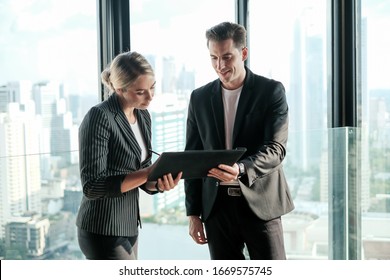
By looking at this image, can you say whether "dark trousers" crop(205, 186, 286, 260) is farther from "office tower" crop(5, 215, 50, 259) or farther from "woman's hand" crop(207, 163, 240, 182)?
"office tower" crop(5, 215, 50, 259)

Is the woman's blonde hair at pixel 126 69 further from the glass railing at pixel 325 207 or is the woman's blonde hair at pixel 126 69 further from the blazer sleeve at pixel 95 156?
the glass railing at pixel 325 207

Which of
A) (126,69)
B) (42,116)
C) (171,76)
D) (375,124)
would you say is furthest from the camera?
(375,124)

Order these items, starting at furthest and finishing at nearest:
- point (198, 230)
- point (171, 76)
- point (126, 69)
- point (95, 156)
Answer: point (171, 76), point (198, 230), point (126, 69), point (95, 156)

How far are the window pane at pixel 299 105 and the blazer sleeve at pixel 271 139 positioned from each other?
79 cm

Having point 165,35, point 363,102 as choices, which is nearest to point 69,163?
point 165,35

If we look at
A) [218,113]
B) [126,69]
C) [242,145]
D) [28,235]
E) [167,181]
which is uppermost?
[126,69]

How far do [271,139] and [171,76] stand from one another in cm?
86

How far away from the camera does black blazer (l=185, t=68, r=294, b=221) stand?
1.94 meters

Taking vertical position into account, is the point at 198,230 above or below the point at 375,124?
below

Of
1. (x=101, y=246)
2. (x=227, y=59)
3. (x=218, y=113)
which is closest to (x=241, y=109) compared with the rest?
(x=218, y=113)

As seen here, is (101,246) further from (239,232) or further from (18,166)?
(18,166)

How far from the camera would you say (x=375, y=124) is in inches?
109

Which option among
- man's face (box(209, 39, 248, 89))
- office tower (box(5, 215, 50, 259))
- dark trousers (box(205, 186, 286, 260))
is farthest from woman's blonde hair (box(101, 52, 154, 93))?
office tower (box(5, 215, 50, 259))

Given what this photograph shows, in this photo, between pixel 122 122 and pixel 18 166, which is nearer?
pixel 122 122
